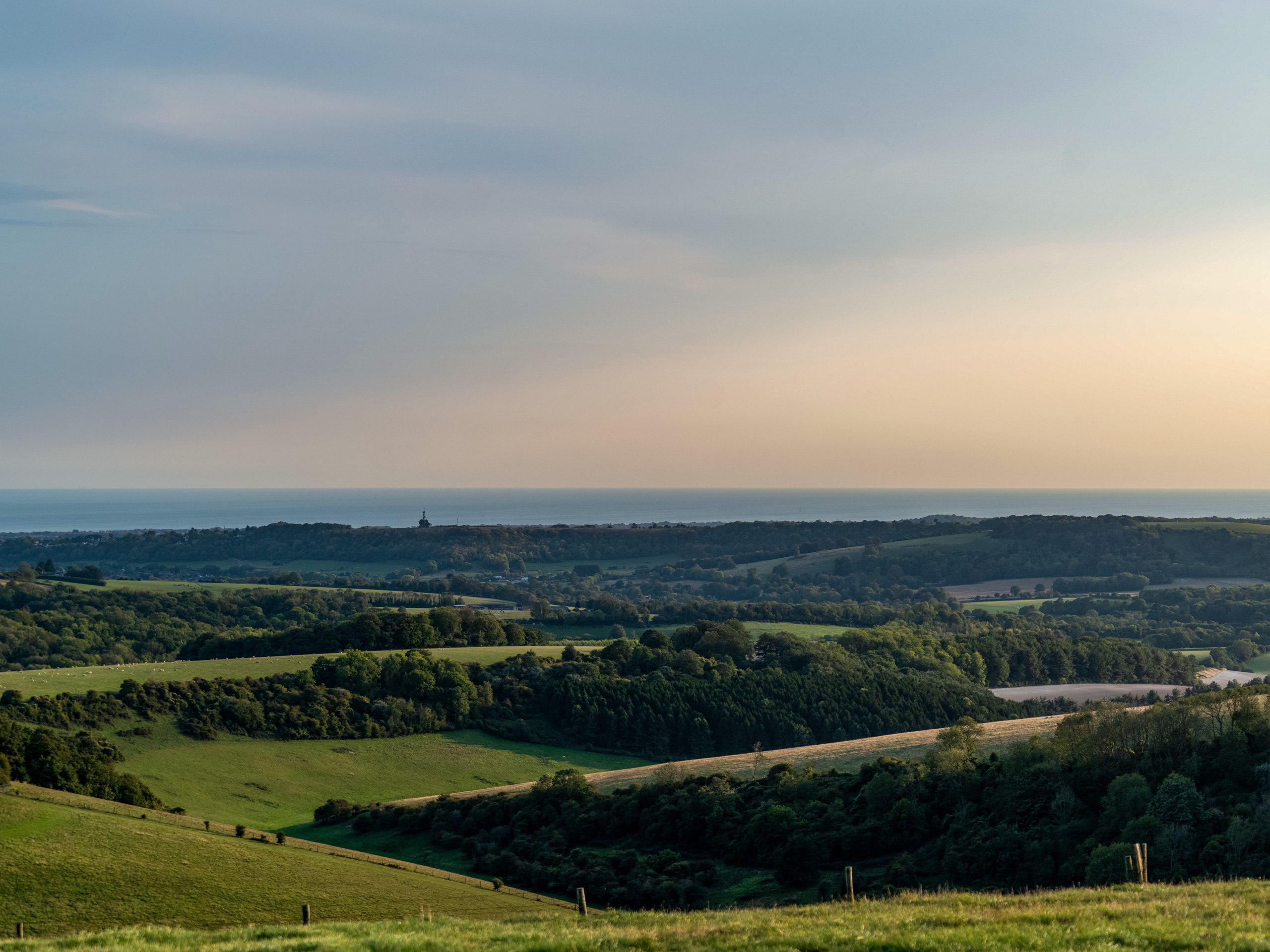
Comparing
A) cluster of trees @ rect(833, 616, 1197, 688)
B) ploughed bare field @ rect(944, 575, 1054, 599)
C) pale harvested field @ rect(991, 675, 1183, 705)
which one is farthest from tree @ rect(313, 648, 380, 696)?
ploughed bare field @ rect(944, 575, 1054, 599)

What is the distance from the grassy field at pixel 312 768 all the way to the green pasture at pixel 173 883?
21.7 m

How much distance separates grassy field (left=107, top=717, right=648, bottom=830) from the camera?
54.7m

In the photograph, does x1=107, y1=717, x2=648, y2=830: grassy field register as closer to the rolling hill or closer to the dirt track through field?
the dirt track through field

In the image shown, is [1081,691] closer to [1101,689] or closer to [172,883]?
[1101,689]

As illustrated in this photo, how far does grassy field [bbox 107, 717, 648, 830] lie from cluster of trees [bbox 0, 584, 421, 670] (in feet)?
109

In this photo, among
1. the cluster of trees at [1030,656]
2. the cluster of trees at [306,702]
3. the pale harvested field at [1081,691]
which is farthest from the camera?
the cluster of trees at [1030,656]

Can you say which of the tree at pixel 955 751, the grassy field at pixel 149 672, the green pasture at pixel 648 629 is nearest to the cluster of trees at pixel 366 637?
the grassy field at pixel 149 672

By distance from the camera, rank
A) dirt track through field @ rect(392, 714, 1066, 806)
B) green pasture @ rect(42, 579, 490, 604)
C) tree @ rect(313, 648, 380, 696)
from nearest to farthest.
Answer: dirt track through field @ rect(392, 714, 1066, 806)
tree @ rect(313, 648, 380, 696)
green pasture @ rect(42, 579, 490, 604)

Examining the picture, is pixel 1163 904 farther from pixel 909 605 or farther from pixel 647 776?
pixel 909 605

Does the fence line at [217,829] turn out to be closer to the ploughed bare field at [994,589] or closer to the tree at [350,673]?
the tree at [350,673]

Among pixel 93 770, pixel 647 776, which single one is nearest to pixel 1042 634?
pixel 647 776

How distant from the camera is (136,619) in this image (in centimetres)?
11788

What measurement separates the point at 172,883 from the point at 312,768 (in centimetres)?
3858

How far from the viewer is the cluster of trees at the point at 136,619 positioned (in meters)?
99.3
